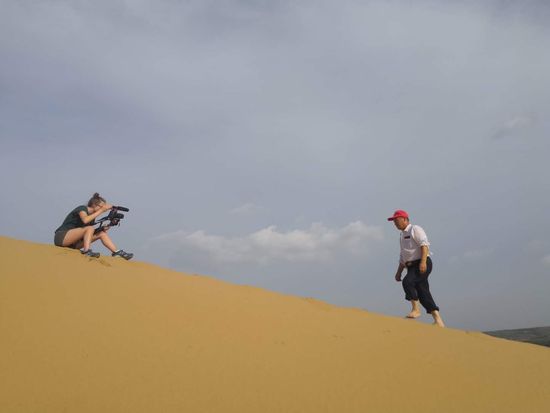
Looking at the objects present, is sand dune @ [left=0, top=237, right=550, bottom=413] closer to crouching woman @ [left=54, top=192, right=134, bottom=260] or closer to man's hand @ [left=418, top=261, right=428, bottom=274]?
crouching woman @ [left=54, top=192, right=134, bottom=260]

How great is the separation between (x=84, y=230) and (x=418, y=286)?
459 cm

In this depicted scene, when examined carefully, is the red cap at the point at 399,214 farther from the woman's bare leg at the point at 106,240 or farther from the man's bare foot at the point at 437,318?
the woman's bare leg at the point at 106,240

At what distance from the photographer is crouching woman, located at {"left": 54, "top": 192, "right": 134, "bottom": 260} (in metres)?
5.71

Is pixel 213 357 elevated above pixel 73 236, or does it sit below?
below

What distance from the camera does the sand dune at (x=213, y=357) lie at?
86.7 inches

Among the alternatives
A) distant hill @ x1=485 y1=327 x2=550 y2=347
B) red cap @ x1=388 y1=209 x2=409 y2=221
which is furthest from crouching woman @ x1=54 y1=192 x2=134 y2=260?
distant hill @ x1=485 y1=327 x2=550 y2=347

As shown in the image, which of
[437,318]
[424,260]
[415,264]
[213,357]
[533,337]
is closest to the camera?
[213,357]

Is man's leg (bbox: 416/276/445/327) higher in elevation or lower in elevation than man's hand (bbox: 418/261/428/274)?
lower

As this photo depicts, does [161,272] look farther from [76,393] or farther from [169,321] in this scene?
[76,393]

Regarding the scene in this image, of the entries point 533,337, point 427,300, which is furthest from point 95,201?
point 533,337

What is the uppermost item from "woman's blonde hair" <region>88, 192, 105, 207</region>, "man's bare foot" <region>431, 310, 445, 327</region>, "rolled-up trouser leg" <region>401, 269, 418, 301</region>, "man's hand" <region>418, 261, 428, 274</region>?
"woman's blonde hair" <region>88, 192, 105, 207</region>

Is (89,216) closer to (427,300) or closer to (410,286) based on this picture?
(410,286)

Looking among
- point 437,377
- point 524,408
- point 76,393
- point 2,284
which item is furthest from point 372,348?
point 2,284

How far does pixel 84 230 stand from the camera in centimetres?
570
